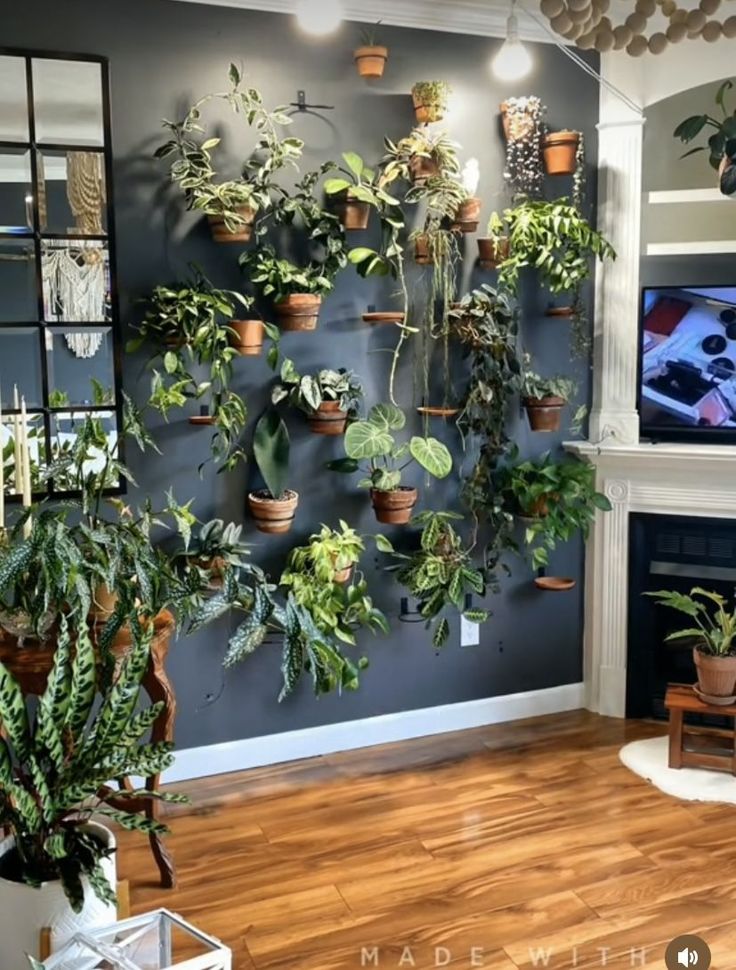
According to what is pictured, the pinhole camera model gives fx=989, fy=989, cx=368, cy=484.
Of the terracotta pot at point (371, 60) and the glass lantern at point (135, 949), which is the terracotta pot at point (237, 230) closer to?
the terracotta pot at point (371, 60)

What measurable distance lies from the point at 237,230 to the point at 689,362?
181 cm

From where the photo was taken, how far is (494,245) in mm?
3600

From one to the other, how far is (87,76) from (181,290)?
0.72 meters

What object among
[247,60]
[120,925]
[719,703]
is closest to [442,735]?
[719,703]

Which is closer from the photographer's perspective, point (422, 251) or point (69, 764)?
point (69, 764)

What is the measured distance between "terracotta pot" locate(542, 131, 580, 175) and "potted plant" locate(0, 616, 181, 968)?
256 centimetres

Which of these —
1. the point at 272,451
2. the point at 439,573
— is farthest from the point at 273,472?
the point at 439,573

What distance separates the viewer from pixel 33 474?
2998 millimetres

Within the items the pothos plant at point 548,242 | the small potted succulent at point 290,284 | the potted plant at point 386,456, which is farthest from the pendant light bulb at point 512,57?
the potted plant at point 386,456

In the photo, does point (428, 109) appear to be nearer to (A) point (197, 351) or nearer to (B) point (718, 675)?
(A) point (197, 351)

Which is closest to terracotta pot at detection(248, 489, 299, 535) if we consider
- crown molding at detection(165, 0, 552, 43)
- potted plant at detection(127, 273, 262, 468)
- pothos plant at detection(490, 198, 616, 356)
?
potted plant at detection(127, 273, 262, 468)

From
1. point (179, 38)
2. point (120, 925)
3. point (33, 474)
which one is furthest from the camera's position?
point (179, 38)

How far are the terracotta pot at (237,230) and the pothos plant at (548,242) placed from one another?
920mm

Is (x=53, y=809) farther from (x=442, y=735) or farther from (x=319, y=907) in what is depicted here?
(x=442, y=735)
